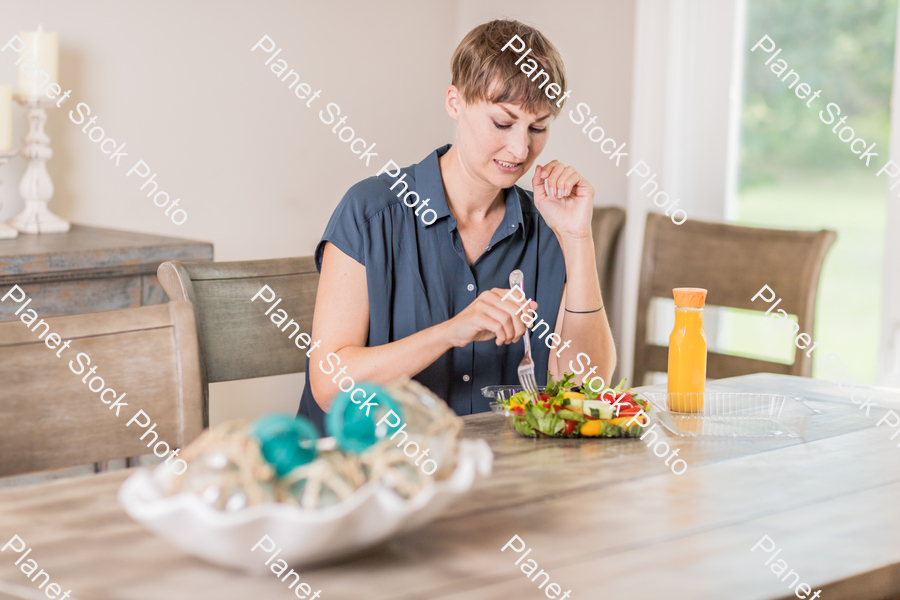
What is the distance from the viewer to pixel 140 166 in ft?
8.62

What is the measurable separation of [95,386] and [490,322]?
516mm

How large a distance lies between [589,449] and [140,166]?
1876mm

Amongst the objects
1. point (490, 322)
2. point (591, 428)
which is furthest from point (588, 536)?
point (490, 322)

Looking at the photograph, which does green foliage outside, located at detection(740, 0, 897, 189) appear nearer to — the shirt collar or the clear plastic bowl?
the shirt collar

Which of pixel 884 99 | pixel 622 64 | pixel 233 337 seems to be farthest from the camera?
pixel 622 64

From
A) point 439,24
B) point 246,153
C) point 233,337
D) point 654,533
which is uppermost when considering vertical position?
point 439,24

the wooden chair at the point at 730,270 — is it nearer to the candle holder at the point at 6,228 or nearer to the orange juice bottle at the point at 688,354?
the orange juice bottle at the point at 688,354

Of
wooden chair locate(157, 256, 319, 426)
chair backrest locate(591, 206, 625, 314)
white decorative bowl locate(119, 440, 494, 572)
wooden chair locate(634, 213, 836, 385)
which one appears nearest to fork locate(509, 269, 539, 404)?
wooden chair locate(157, 256, 319, 426)

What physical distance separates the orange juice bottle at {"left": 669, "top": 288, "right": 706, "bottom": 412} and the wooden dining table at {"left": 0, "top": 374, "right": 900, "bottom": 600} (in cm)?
17

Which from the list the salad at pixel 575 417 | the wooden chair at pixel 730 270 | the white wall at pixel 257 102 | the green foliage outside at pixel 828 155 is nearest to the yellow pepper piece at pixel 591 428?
the salad at pixel 575 417

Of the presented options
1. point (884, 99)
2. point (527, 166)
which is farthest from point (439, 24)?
point (527, 166)

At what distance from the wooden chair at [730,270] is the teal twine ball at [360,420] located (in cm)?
146

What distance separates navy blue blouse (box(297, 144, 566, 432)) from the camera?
62.1 inches

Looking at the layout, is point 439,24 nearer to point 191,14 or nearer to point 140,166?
point 191,14
